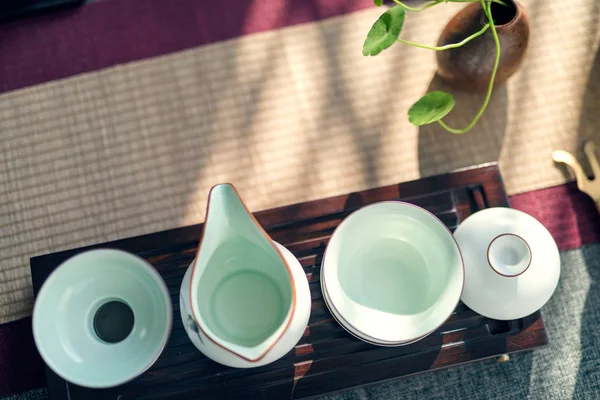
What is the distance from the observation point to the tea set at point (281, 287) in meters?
0.60

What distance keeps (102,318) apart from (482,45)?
67 cm

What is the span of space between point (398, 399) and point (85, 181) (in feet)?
2.26

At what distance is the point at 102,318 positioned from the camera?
68 centimetres

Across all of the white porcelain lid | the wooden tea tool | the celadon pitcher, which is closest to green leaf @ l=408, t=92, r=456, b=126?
the white porcelain lid

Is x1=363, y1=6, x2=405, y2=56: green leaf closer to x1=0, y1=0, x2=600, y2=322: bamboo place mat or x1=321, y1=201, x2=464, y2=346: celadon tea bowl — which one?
x1=321, y1=201, x2=464, y2=346: celadon tea bowl

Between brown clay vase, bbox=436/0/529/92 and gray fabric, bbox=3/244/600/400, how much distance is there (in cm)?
44

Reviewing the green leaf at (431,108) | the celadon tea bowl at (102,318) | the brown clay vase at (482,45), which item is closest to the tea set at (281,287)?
the celadon tea bowl at (102,318)

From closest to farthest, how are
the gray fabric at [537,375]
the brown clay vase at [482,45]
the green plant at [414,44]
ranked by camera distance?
the green plant at [414,44]
the brown clay vase at [482,45]
the gray fabric at [537,375]

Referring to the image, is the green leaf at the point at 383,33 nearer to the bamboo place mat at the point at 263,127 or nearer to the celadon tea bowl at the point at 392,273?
the celadon tea bowl at the point at 392,273

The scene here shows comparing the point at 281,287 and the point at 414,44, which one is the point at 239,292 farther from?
the point at 414,44

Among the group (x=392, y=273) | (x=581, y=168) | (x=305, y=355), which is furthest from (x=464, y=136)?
(x=305, y=355)

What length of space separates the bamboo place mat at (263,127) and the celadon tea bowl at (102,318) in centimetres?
32

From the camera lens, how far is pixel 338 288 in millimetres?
639

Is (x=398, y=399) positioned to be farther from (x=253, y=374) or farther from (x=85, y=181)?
(x=85, y=181)
